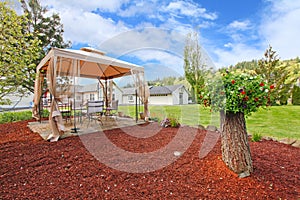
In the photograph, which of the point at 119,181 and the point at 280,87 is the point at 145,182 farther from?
the point at 280,87

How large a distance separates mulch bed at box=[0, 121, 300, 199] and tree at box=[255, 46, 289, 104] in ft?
36.7

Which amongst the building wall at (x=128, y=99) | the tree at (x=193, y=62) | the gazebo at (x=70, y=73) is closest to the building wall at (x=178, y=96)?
the building wall at (x=128, y=99)

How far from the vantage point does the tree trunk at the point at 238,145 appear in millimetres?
2227

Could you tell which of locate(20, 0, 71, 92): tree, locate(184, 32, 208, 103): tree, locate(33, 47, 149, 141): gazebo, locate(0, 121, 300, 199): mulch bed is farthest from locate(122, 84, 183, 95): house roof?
locate(0, 121, 300, 199): mulch bed

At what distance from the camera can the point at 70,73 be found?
242 inches

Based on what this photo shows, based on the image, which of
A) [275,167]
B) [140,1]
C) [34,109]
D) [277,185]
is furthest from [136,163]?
[140,1]

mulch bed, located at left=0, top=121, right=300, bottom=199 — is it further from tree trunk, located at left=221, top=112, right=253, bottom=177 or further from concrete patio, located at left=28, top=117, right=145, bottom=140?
concrete patio, located at left=28, top=117, right=145, bottom=140

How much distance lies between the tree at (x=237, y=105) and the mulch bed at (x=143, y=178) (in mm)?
228

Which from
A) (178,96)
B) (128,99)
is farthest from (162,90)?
(128,99)

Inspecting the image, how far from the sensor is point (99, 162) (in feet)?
8.94

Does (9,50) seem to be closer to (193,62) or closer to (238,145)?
(238,145)

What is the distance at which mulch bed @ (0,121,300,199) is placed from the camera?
6.22 feet

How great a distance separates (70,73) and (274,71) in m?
14.2

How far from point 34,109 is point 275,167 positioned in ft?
25.7
